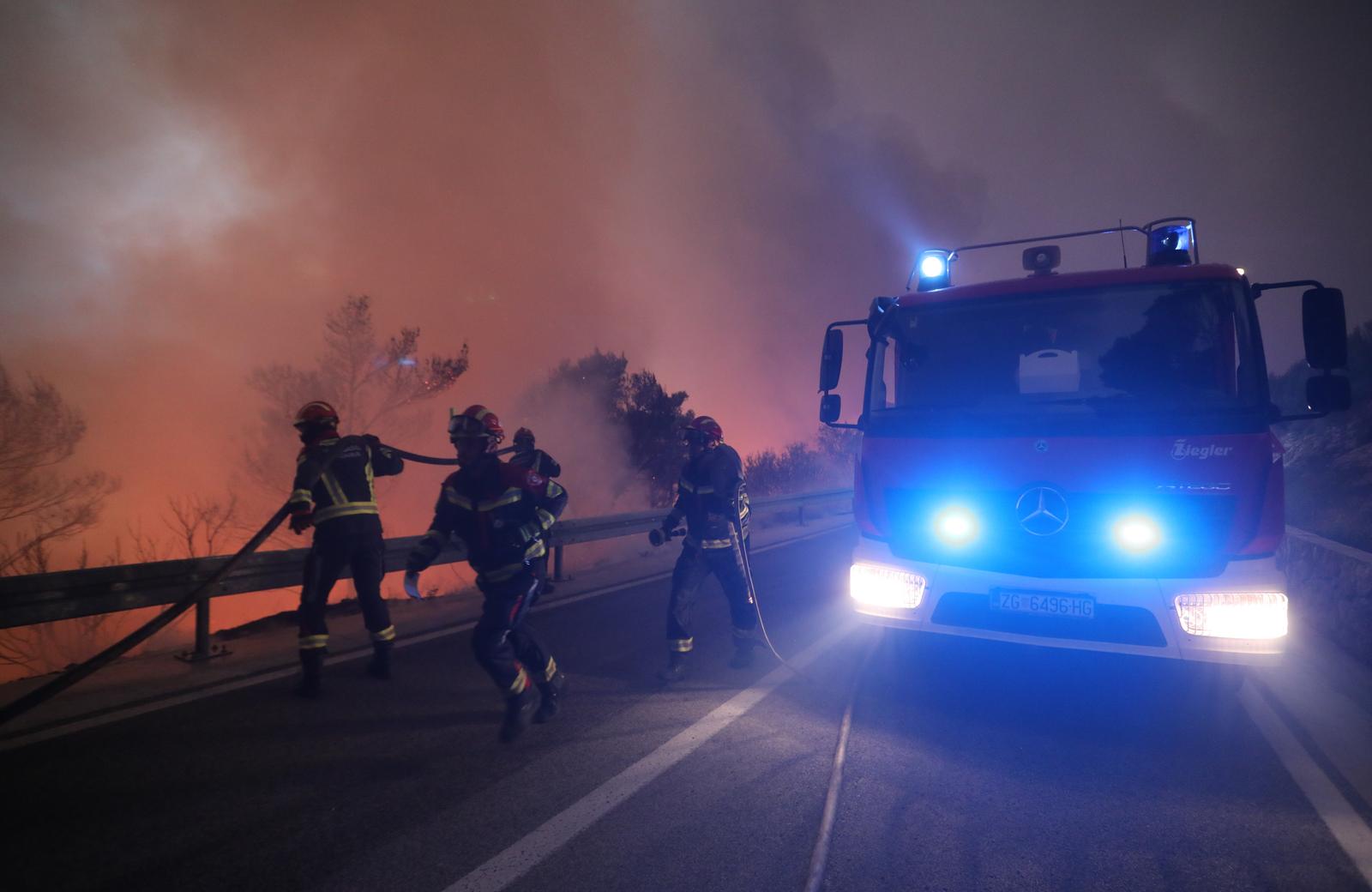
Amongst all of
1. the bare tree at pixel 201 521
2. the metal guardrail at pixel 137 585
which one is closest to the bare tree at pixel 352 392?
the bare tree at pixel 201 521

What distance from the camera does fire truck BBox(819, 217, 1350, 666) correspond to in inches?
139

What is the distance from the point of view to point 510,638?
13.5 ft

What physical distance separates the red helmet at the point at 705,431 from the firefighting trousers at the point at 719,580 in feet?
2.66

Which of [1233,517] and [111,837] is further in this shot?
[1233,517]

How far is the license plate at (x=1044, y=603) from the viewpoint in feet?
12.0

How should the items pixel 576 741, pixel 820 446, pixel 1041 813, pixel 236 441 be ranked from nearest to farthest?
pixel 1041 813 → pixel 576 741 → pixel 236 441 → pixel 820 446

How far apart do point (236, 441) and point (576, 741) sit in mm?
29595

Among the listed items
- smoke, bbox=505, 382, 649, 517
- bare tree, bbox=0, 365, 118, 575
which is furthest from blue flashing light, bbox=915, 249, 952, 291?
smoke, bbox=505, 382, 649, 517

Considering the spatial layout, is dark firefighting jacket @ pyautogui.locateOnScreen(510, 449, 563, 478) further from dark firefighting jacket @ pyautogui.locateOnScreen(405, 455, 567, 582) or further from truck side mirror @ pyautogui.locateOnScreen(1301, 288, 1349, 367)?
truck side mirror @ pyautogui.locateOnScreen(1301, 288, 1349, 367)

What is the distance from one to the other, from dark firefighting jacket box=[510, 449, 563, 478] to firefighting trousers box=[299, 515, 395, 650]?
1105 millimetres

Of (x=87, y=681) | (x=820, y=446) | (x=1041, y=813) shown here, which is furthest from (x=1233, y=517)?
(x=820, y=446)

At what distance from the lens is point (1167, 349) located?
4.10 metres

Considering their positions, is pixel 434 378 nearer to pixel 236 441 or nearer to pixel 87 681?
pixel 236 441

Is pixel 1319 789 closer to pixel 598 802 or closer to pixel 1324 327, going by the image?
pixel 1324 327
